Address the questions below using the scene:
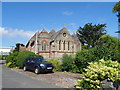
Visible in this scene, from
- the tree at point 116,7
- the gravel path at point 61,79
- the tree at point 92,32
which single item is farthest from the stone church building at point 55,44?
the tree at point 116,7

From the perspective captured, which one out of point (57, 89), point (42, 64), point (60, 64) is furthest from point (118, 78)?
point (60, 64)

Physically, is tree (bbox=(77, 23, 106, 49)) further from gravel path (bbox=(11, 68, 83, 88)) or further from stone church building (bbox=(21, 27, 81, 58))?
gravel path (bbox=(11, 68, 83, 88))

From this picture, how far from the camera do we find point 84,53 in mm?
13008

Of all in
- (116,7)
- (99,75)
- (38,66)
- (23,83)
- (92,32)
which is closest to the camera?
(99,75)

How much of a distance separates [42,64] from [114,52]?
7.22 m

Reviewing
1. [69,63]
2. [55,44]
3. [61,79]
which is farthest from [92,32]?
[61,79]

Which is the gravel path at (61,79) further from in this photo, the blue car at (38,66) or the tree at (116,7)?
the tree at (116,7)

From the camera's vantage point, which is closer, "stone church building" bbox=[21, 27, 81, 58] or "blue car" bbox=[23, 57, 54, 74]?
"blue car" bbox=[23, 57, 54, 74]

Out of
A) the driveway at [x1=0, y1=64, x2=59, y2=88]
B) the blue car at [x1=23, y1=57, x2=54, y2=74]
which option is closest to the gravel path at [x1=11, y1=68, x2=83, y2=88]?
the driveway at [x1=0, y1=64, x2=59, y2=88]

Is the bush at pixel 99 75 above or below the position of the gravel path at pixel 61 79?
above

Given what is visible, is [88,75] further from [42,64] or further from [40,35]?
[40,35]

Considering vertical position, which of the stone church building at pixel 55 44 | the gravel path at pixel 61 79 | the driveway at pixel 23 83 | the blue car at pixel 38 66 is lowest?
the gravel path at pixel 61 79

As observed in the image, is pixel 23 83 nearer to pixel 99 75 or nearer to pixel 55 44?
pixel 99 75

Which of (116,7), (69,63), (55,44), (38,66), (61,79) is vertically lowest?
(61,79)
